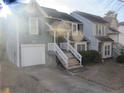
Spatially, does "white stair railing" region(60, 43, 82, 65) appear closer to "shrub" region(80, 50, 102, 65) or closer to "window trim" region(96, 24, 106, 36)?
"shrub" region(80, 50, 102, 65)

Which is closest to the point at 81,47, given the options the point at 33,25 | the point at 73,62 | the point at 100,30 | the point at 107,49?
the point at 100,30

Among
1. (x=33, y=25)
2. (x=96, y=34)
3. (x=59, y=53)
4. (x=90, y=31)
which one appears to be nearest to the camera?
(x=33, y=25)

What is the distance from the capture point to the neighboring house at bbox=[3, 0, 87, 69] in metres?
19.8

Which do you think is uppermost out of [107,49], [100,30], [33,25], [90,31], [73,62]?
[33,25]

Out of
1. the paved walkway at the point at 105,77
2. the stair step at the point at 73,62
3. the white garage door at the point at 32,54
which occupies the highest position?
the white garage door at the point at 32,54

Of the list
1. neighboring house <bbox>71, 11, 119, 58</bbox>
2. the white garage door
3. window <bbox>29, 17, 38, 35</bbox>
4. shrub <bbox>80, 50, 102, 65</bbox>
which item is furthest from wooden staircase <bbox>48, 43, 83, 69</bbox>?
neighboring house <bbox>71, 11, 119, 58</bbox>

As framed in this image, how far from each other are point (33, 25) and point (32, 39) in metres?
1.57

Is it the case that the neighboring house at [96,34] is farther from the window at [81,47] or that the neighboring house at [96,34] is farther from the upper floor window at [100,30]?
the window at [81,47]

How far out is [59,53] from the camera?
71.5 feet

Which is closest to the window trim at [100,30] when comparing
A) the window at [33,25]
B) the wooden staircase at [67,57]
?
the wooden staircase at [67,57]

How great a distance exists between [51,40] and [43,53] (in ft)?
6.37

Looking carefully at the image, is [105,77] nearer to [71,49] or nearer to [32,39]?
[71,49]

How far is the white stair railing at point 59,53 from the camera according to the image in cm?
2108

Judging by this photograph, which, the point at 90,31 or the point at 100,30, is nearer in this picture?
the point at 90,31
